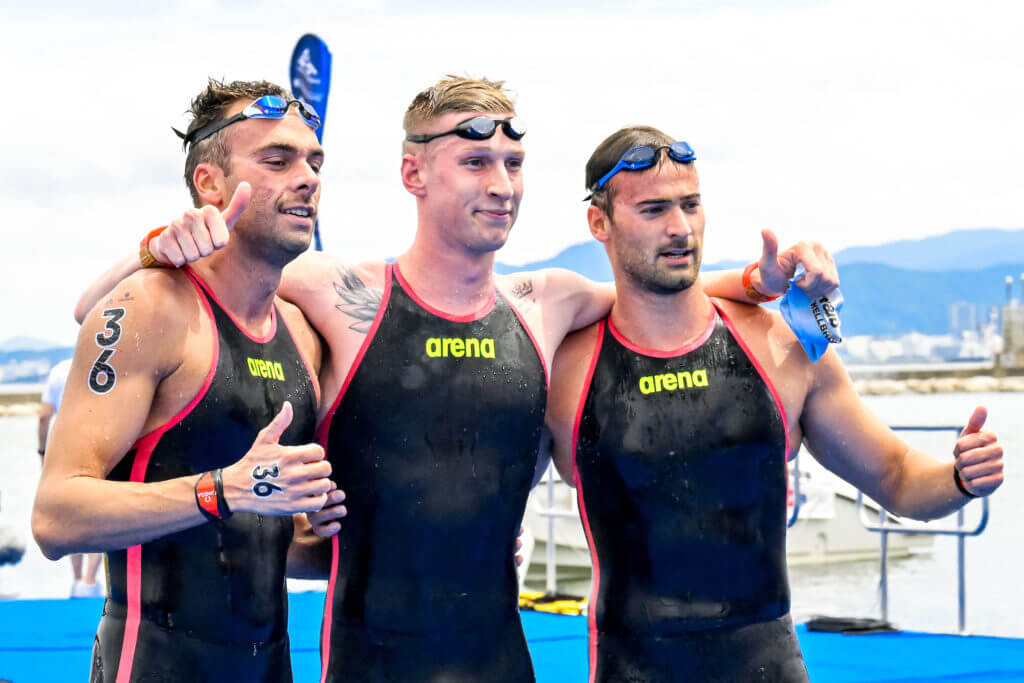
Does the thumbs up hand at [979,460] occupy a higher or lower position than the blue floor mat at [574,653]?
higher

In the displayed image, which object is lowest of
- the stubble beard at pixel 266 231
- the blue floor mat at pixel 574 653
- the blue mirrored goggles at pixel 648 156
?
the blue floor mat at pixel 574 653

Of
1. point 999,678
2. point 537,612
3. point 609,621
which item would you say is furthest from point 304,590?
point 609,621

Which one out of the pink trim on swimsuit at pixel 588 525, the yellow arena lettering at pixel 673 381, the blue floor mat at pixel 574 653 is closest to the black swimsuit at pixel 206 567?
the pink trim on swimsuit at pixel 588 525

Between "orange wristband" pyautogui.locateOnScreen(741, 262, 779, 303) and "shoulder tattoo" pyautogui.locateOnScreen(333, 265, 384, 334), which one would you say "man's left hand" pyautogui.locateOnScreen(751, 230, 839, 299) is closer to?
"orange wristband" pyautogui.locateOnScreen(741, 262, 779, 303)

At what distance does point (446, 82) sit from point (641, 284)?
1027 mm

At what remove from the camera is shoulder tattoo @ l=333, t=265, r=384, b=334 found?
3553 millimetres

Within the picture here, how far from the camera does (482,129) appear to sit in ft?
11.7

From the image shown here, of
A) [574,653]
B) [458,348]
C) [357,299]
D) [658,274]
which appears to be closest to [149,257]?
[357,299]

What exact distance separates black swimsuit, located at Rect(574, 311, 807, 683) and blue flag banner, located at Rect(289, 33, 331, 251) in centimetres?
652

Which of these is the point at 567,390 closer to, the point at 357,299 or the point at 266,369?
the point at 357,299

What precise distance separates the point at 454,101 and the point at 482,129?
0.17m

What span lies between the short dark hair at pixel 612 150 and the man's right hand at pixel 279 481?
1.74 metres

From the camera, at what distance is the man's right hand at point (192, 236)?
9.67 feet

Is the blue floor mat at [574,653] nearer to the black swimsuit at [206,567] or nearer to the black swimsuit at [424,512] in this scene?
the black swimsuit at [424,512]
